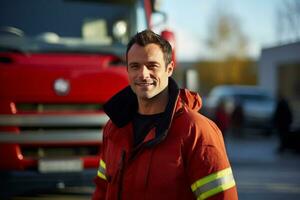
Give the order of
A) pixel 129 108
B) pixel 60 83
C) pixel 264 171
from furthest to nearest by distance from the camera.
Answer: pixel 264 171, pixel 60 83, pixel 129 108

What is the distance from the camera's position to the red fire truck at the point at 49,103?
6.02 meters

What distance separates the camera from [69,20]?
686 cm

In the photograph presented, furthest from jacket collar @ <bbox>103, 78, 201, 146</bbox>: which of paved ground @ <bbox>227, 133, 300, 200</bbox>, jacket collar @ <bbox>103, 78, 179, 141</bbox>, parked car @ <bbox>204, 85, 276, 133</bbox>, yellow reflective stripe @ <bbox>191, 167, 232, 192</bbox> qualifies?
parked car @ <bbox>204, 85, 276, 133</bbox>

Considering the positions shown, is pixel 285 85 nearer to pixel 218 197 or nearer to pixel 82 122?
pixel 82 122

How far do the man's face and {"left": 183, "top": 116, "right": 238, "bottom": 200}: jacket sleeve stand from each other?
270mm

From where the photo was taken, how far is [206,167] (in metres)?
2.39

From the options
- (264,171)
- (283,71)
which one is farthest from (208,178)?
(283,71)

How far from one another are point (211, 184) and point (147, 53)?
0.62 metres

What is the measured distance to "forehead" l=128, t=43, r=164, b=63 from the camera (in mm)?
2537

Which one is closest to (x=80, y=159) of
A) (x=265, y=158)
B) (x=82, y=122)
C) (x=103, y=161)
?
(x=82, y=122)

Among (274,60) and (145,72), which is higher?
(274,60)

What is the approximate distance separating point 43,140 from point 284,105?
34.2 ft

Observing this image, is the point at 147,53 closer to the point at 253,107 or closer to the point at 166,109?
the point at 166,109

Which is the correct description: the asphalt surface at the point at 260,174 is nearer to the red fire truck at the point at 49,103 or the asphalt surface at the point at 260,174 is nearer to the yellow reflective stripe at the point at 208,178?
the red fire truck at the point at 49,103
